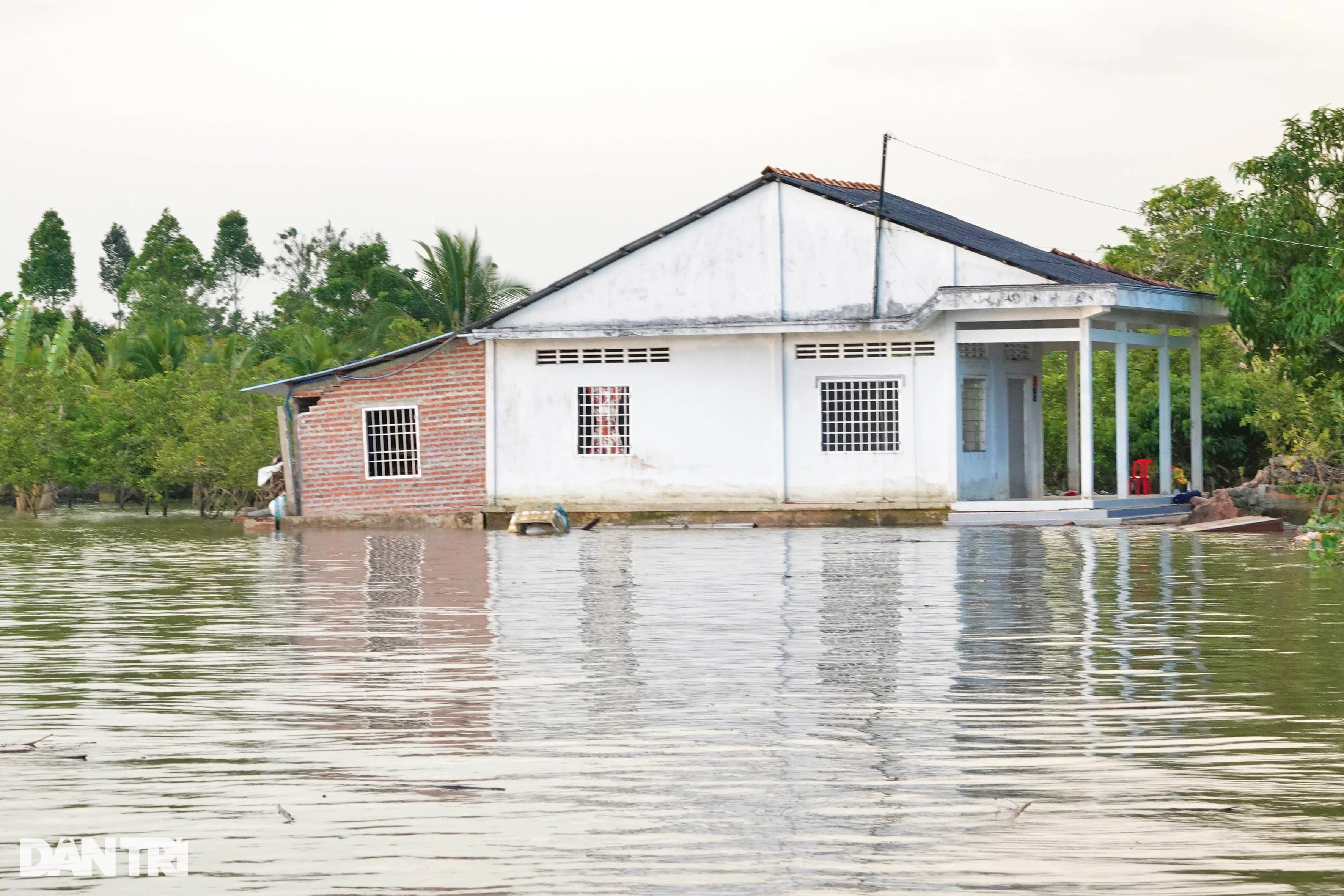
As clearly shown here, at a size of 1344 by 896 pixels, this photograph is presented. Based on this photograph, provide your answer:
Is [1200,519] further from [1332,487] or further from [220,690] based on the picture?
[220,690]

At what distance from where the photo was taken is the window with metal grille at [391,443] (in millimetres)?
31375

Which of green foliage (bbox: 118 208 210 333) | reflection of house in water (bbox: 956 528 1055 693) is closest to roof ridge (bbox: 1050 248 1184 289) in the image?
reflection of house in water (bbox: 956 528 1055 693)

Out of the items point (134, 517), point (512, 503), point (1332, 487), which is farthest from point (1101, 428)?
point (134, 517)

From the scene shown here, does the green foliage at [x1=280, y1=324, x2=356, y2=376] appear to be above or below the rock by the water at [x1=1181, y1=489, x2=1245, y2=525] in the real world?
above

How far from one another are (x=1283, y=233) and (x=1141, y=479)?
5157mm

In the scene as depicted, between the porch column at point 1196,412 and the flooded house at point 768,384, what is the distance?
77 millimetres

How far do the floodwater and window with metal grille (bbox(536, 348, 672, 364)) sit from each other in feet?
46.3

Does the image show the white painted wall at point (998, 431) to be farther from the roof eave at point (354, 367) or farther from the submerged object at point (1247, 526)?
the roof eave at point (354, 367)

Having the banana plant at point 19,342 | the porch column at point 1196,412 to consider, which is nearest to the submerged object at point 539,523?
the porch column at point 1196,412

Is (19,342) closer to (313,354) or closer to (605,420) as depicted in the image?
(313,354)

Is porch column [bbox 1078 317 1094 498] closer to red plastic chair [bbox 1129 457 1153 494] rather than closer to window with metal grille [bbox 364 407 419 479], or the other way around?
red plastic chair [bbox 1129 457 1153 494]

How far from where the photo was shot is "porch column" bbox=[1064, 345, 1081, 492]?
3167cm

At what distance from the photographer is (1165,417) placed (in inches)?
1186

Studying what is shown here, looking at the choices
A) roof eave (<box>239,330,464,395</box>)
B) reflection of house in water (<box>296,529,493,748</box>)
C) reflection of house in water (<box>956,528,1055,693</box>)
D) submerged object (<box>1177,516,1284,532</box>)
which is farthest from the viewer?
roof eave (<box>239,330,464,395</box>)
